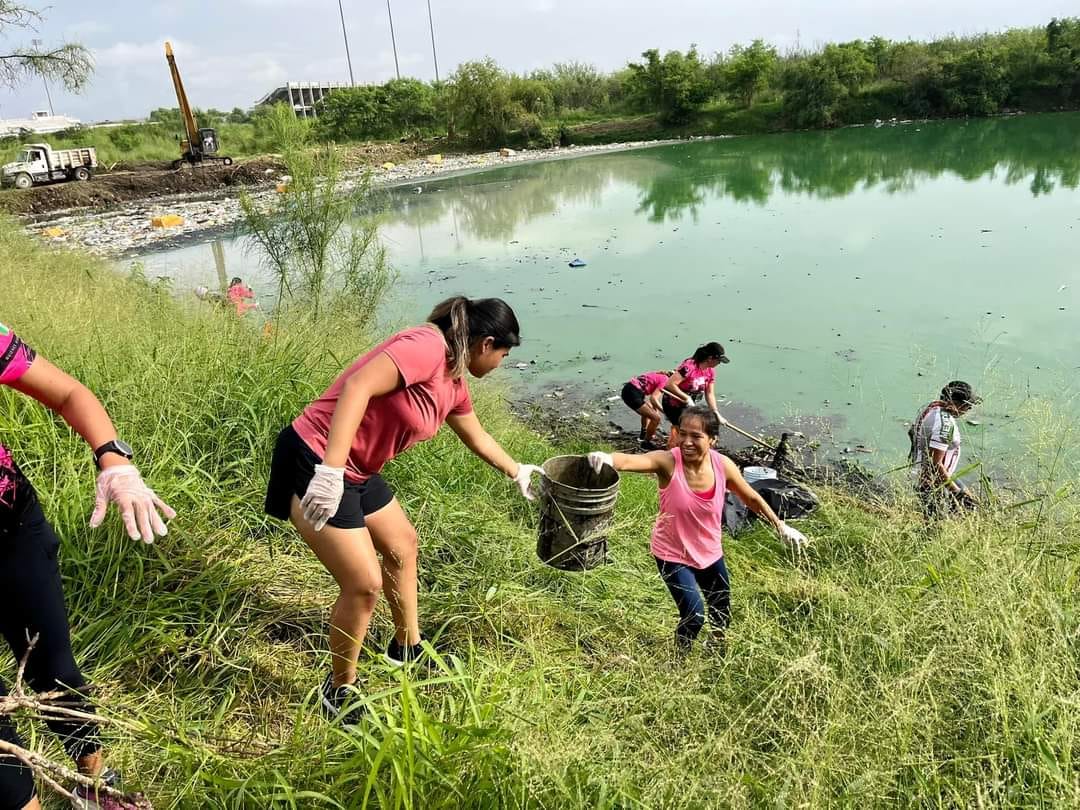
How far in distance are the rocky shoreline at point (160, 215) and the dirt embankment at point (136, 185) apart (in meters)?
0.46

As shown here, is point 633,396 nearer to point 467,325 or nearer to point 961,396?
point 961,396

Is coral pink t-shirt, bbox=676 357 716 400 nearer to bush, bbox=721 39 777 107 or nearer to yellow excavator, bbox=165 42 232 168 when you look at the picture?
yellow excavator, bbox=165 42 232 168

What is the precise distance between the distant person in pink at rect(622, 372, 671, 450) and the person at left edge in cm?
454

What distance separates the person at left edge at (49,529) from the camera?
4.69 feet

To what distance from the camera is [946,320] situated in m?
8.45

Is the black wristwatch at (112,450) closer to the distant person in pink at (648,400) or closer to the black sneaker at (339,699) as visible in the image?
the black sneaker at (339,699)

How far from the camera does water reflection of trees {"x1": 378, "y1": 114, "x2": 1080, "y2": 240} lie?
18531 millimetres

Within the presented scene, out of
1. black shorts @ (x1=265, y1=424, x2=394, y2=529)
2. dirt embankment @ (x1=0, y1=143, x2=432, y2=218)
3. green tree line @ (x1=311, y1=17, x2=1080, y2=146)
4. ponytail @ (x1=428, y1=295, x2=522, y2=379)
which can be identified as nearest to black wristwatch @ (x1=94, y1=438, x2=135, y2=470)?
black shorts @ (x1=265, y1=424, x2=394, y2=529)

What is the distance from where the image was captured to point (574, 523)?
2453 millimetres

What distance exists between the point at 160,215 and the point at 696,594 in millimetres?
20803

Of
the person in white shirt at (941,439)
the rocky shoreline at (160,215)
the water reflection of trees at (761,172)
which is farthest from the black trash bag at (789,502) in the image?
the water reflection of trees at (761,172)

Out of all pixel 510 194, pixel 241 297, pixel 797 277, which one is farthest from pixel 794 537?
pixel 510 194

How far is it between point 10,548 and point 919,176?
908 inches

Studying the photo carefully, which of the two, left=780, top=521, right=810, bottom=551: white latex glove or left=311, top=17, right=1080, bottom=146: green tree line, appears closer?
left=780, top=521, right=810, bottom=551: white latex glove
